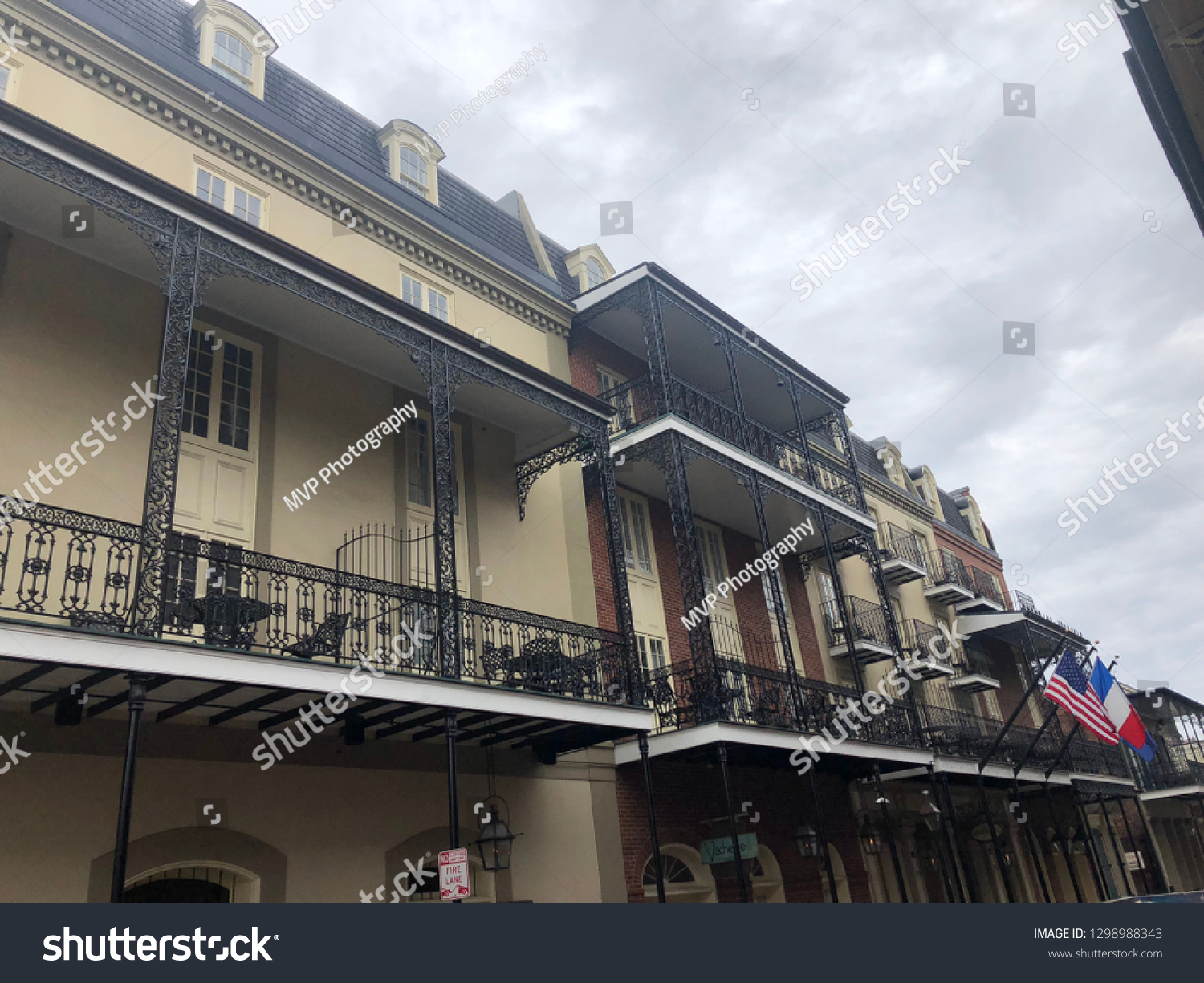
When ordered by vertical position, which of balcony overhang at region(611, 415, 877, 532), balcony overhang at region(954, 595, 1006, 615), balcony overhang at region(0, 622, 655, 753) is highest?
balcony overhang at region(954, 595, 1006, 615)

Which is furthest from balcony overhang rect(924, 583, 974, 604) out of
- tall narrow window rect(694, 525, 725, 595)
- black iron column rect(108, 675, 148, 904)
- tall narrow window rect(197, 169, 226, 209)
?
black iron column rect(108, 675, 148, 904)

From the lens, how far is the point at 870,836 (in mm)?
18172

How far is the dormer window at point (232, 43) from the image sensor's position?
12.5 metres

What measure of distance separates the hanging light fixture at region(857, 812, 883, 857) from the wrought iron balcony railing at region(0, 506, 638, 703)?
25.1 feet

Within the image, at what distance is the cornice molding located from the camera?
10.1m

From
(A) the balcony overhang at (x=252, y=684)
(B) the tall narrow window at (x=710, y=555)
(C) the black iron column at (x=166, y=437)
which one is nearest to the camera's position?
(A) the balcony overhang at (x=252, y=684)

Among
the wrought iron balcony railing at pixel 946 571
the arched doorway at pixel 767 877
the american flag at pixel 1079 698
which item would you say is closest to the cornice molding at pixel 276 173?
the arched doorway at pixel 767 877

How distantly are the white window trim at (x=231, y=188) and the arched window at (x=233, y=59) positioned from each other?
1.92m

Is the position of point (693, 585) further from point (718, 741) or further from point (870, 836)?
point (870, 836)

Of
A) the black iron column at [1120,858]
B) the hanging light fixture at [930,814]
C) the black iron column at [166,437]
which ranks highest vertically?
the black iron column at [166,437]

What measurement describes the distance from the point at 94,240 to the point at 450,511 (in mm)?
4651

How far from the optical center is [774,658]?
58.6ft

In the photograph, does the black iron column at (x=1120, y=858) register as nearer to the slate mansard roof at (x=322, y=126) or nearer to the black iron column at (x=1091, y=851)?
the black iron column at (x=1091, y=851)

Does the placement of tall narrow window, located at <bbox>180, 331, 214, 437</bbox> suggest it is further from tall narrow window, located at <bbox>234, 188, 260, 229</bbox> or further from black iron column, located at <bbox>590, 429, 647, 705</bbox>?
black iron column, located at <bbox>590, 429, 647, 705</bbox>
